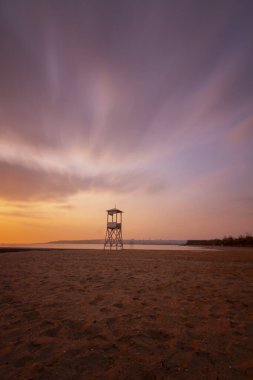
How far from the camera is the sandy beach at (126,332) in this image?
337 cm

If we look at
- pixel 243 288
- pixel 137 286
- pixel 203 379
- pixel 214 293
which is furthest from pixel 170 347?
pixel 243 288

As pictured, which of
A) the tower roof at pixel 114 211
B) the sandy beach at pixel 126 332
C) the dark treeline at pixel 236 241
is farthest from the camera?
the dark treeline at pixel 236 241

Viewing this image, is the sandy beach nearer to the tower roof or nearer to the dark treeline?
the tower roof

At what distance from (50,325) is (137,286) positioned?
390cm

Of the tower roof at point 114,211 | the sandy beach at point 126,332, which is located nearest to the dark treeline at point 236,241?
the tower roof at point 114,211

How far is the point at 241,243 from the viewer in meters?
46.5

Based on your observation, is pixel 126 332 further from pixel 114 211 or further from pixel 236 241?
pixel 236 241

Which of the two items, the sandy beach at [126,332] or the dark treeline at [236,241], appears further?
the dark treeline at [236,241]

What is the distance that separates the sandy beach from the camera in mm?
3367

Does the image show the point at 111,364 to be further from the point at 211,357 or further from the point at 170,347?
the point at 211,357

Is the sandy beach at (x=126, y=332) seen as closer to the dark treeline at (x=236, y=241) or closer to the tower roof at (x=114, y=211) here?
the tower roof at (x=114, y=211)

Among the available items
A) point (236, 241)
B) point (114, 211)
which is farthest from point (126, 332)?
point (236, 241)

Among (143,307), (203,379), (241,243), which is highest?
(241,243)

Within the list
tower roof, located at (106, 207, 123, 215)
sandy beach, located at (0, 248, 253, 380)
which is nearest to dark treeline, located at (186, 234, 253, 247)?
tower roof, located at (106, 207, 123, 215)
